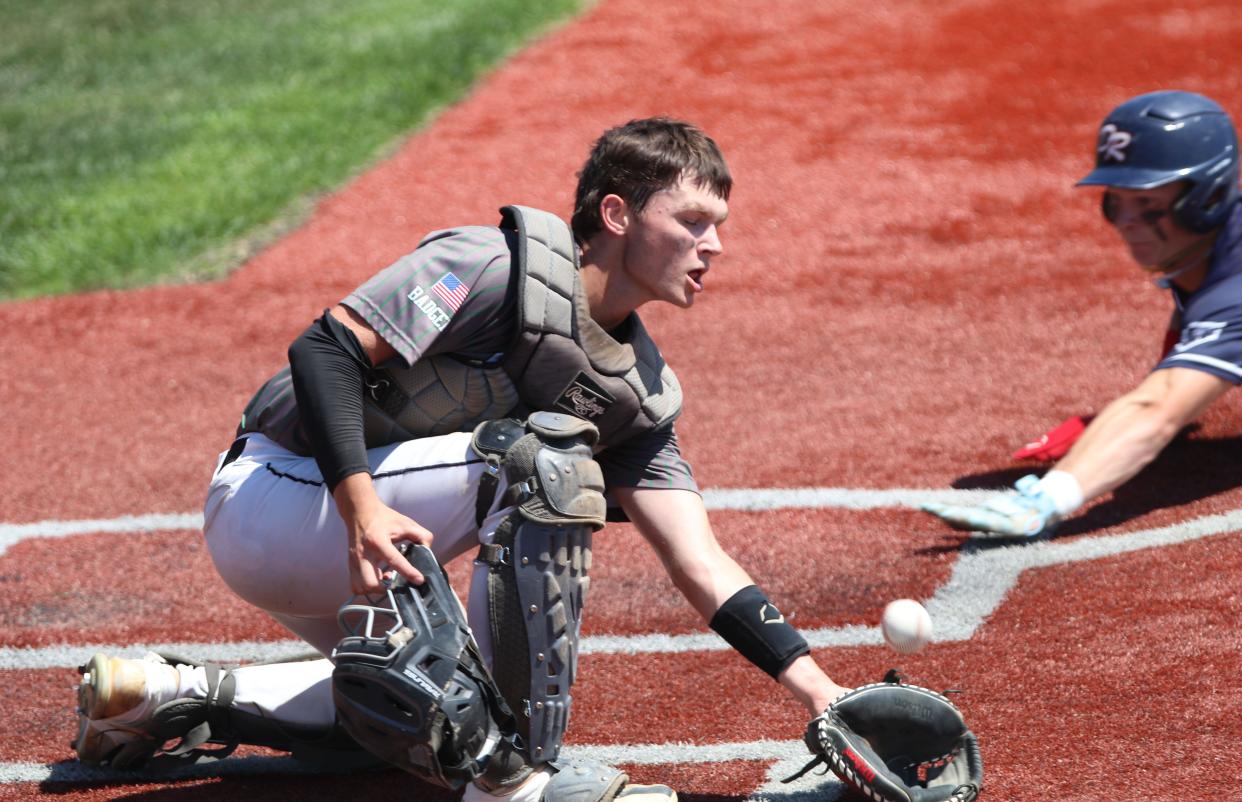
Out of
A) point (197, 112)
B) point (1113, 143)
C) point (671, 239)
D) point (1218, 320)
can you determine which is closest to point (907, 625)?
point (671, 239)

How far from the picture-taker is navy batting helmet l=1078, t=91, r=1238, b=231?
4.32 m

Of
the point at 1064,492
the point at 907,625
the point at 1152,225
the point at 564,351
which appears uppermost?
the point at 564,351

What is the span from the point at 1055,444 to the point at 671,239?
2.11 m

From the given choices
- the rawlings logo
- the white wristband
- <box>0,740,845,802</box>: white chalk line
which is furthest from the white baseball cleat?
the white wristband

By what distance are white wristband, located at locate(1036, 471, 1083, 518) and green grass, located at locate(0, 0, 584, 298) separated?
5.16 metres

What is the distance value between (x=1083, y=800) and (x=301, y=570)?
1.50 m

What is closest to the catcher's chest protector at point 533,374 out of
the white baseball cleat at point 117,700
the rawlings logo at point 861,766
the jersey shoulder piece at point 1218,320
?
the white baseball cleat at point 117,700

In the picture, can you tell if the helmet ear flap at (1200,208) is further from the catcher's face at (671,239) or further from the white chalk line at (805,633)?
the catcher's face at (671,239)

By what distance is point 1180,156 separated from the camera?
4332mm

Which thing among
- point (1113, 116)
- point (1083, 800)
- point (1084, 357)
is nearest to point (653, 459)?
point (1083, 800)

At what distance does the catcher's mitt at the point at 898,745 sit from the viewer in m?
2.70

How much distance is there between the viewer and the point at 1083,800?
2699 millimetres

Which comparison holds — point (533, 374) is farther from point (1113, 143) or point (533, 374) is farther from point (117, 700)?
point (1113, 143)

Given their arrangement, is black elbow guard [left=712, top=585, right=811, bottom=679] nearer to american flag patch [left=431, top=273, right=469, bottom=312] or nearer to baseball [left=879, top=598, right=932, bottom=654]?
baseball [left=879, top=598, right=932, bottom=654]
